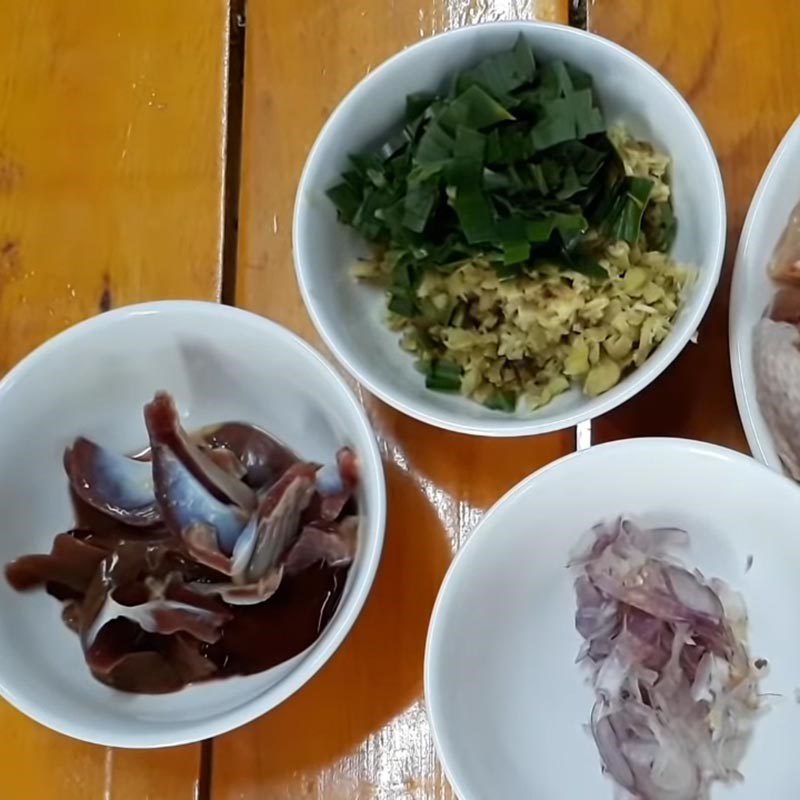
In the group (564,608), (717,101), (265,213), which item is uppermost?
(717,101)

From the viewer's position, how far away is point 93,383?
3.11ft

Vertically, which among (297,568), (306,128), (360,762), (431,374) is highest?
(306,128)

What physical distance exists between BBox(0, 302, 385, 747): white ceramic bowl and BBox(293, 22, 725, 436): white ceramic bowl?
53 mm

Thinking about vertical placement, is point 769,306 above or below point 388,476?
above

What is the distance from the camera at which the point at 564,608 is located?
938 millimetres

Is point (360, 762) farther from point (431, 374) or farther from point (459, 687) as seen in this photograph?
point (431, 374)

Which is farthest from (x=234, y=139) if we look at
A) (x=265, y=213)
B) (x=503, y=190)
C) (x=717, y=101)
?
(x=717, y=101)

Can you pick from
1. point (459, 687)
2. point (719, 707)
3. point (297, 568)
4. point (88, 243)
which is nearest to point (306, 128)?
point (88, 243)

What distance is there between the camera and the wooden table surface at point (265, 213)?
0.91 metres

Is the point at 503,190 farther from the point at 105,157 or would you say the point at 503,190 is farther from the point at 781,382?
the point at 105,157

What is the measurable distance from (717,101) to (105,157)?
0.57 m

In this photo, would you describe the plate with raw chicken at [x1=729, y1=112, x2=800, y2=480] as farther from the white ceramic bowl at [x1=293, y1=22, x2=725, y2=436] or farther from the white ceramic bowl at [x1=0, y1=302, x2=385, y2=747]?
the white ceramic bowl at [x1=0, y1=302, x2=385, y2=747]

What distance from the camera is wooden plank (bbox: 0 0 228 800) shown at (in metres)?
1.00

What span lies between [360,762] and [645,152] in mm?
561
